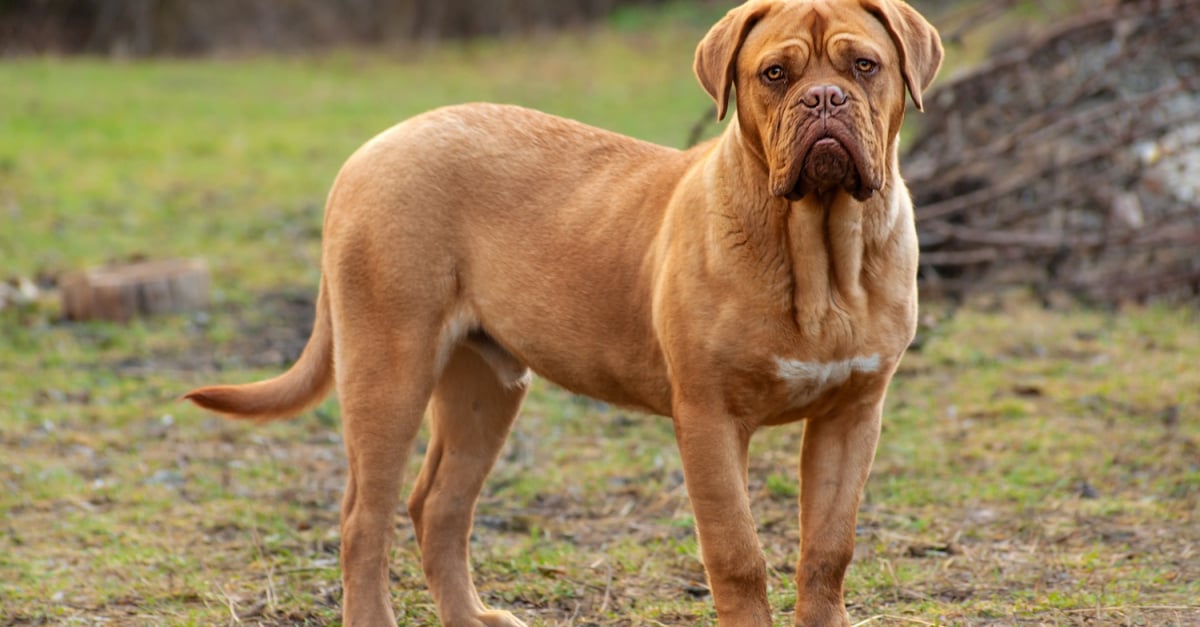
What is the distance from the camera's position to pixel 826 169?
3.83m

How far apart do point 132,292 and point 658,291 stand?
5884mm

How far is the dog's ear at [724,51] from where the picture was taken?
4.09m

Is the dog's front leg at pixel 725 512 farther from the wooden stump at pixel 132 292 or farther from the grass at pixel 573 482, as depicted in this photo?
the wooden stump at pixel 132 292

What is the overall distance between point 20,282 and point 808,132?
7.47 meters

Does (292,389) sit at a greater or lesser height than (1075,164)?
greater

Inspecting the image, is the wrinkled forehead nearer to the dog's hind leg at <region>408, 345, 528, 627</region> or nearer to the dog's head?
the dog's head

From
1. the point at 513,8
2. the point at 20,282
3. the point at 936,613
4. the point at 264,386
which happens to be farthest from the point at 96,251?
the point at 513,8

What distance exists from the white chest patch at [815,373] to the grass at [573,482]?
1.09 metres

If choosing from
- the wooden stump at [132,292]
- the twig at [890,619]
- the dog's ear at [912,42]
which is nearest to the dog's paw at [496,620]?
the twig at [890,619]

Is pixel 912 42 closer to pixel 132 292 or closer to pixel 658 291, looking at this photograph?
pixel 658 291

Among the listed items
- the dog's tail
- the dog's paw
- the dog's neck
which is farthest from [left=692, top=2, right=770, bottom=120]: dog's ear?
the dog's paw

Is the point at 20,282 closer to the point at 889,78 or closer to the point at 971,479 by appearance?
the point at 971,479

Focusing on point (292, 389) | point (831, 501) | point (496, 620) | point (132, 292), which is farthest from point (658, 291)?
point (132, 292)

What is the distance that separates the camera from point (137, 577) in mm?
5434
